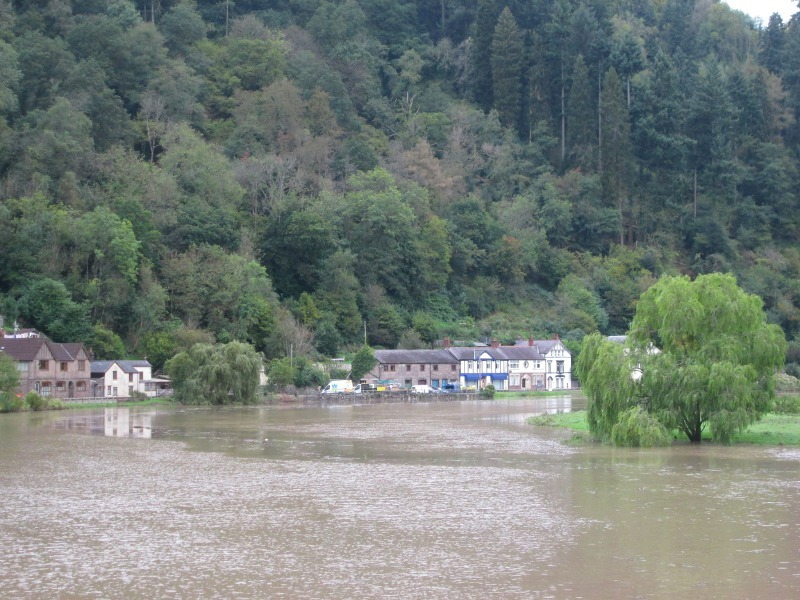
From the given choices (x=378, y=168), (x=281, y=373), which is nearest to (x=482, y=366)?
(x=281, y=373)

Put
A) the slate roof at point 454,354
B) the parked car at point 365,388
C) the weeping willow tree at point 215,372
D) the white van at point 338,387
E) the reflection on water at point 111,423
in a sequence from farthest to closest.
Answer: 1. the slate roof at point 454,354
2. the parked car at point 365,388
3. the white van at point 338,387
4. the weeping willow tree at point 215,372
5. the reflection on water at point 111,423

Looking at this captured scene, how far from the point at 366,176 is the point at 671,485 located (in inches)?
2872

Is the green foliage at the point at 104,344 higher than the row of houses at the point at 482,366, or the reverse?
the green foliage at the point at 104,344

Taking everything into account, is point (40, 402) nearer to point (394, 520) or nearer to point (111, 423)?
point (111, 423)

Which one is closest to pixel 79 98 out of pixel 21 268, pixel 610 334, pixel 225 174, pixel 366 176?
pixel 225 174

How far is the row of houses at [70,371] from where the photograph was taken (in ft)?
223

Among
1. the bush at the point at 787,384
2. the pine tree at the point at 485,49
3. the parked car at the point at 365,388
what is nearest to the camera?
the bush at the point at 787,384

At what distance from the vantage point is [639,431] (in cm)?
3734

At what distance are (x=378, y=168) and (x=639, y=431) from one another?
6685 cm

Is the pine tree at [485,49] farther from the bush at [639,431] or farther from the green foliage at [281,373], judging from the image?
the bush at [639,431]

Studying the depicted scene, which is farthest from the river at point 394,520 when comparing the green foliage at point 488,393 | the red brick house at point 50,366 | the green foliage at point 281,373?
the green foliage at point 488,393

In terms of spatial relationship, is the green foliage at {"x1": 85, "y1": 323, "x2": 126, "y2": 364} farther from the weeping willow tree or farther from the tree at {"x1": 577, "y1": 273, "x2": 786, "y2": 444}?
the tree at {"x1": 577, "y1": 273, "x2": 786, "y2": 444}

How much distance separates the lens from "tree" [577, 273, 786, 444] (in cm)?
3709

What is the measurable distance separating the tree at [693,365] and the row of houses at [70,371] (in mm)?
41100
